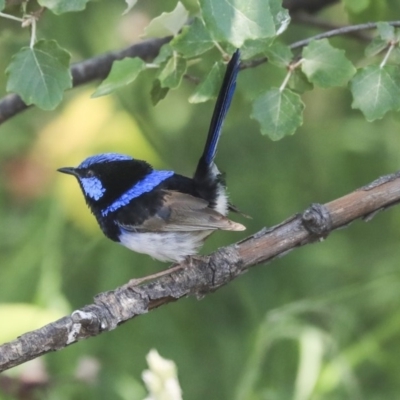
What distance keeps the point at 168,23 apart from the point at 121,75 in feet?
0.55

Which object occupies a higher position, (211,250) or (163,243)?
(163,243)

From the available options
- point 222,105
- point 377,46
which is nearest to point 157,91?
point 222,105

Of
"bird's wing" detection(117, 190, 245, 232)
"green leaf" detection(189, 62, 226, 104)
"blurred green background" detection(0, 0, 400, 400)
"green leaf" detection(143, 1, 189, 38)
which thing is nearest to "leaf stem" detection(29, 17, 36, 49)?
"green leaf" detection(143, 1, 189, 38)

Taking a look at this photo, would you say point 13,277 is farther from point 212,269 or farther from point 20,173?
point 212,269

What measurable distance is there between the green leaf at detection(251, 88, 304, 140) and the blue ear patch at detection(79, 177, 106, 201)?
2.54 ft

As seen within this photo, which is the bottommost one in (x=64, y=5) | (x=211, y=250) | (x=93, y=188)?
(x=211, y=250)

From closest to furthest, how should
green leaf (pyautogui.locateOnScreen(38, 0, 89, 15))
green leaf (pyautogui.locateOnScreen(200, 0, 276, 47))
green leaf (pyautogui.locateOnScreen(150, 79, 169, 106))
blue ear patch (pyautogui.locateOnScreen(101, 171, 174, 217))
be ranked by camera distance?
1. green leaf (pyautogui.locateOnScreen(200, 0, 276, 47))
2. green leaf (pyautogui.locateOnScreen(38, 0, 89, 15))
3. green leaf (pyautogui.locateOnScreen(150, 79, 169, 106))
4. blue ear patch (pyautogui.locateOnScreen(101, 171, 174, 217))

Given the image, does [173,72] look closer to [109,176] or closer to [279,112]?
[279,112]

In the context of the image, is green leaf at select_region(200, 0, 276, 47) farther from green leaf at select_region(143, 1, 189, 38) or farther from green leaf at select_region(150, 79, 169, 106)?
green leaf at select_region(150, 79, 169, 106)

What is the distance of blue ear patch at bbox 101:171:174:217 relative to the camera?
264 centimetres

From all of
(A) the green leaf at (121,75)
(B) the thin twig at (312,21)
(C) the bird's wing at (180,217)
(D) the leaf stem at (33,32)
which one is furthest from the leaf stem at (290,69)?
(B) the thin twig at (312,21)

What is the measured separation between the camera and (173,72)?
2.08m

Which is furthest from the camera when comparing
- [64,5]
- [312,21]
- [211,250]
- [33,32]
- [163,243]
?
[211,250]

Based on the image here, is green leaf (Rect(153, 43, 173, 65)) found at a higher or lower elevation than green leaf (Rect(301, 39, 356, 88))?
higher
